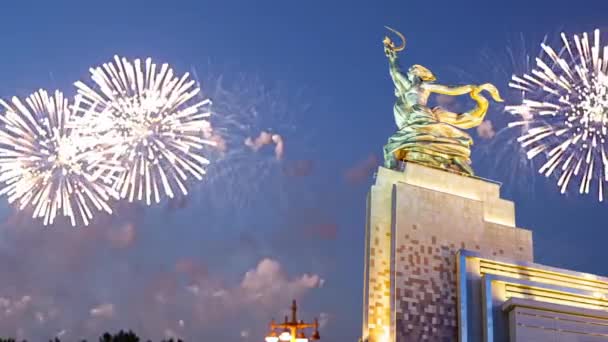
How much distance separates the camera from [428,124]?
119 ft

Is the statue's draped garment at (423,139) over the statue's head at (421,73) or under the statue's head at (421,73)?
under

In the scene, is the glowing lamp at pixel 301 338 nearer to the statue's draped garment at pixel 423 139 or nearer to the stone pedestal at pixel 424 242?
the stone pedestal at pixel 424 242

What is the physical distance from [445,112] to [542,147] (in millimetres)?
8205

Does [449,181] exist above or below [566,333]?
above

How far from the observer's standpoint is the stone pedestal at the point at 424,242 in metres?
31.3

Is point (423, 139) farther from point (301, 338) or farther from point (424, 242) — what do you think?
point (301, 338)

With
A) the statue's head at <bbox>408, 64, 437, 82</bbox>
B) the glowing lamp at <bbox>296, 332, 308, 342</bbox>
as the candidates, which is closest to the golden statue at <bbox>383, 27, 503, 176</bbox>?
the statue's head at <bbox>408, 64, 437, 82</bbox>

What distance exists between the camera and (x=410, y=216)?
109 feet

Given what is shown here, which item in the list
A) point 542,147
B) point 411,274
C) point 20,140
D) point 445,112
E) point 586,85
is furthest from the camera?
point 445,112

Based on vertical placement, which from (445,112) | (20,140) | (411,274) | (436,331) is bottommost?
(436,331)

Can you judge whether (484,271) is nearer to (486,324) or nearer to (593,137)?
(486,324)

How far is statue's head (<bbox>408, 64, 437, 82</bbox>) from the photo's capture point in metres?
37.6

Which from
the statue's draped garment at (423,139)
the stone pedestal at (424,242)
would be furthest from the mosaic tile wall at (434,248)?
the statue's draped garment at (423,139)

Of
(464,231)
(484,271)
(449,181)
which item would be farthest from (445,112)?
(484,271)
